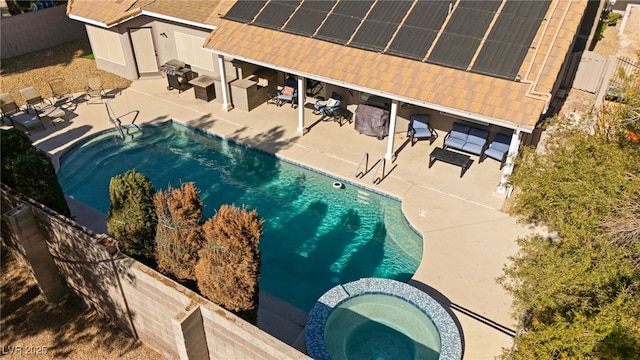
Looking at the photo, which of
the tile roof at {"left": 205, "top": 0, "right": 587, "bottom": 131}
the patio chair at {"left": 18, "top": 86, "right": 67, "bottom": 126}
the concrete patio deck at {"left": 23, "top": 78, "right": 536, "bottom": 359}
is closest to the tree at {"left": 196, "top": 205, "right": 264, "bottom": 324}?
the concrete patio deck at {"left": 23, "top": 78, "right": 536, "bottom": 359}

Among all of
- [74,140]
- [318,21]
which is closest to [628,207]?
[318,21]

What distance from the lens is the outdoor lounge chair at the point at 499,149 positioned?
1684cm

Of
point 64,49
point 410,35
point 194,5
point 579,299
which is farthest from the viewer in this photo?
point 64,49

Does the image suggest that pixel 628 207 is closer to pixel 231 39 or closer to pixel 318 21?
pixel 318 21

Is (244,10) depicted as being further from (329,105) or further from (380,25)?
(380,25)

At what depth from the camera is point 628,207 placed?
29.0 feet

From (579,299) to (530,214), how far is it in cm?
297

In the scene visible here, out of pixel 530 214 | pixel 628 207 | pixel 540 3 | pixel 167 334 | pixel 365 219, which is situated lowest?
pixel 365 219

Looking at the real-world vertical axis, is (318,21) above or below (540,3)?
below

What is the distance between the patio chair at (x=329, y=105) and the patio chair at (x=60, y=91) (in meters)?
12.2

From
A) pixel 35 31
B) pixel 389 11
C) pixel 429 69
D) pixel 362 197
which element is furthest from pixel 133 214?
pixel 35 31

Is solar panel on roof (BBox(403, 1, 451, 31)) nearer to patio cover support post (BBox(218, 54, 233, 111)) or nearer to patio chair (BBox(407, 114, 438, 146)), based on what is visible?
patio chair (BBox(407, 114, 438, 146))

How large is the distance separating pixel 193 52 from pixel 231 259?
1648cm

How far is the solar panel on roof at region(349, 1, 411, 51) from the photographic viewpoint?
17.2 meters
